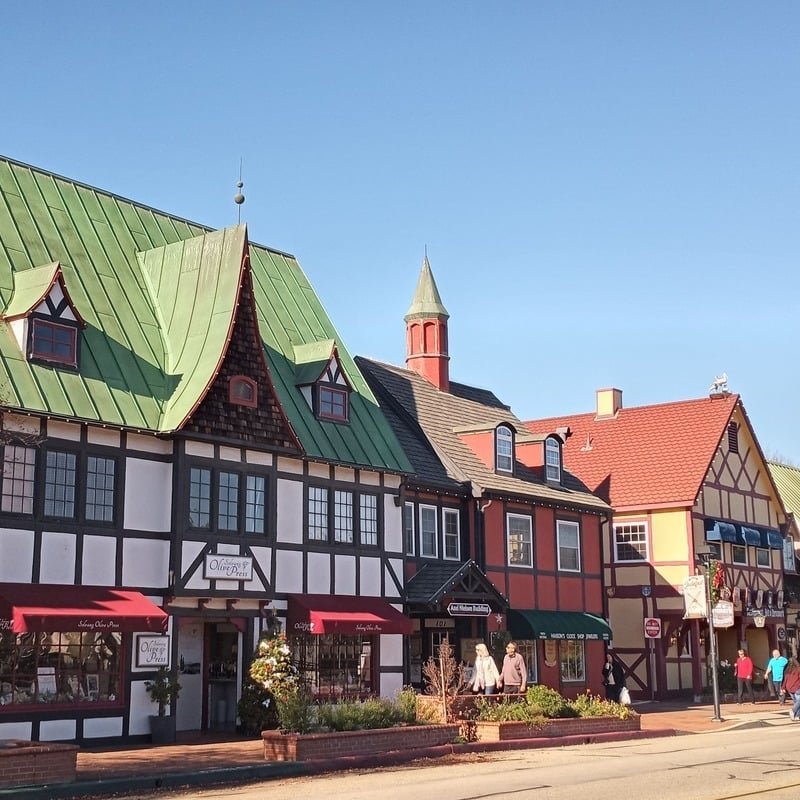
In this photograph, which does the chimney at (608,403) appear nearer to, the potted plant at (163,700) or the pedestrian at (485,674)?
the pedestrian at (485,674)

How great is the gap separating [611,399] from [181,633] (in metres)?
26.2

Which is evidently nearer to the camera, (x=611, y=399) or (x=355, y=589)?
(x=355, y=589)

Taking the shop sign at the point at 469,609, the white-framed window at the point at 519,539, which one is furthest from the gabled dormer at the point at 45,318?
the white-framed window at the point at 519,539

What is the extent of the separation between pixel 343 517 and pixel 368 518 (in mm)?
944

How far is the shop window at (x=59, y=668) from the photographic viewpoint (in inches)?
820

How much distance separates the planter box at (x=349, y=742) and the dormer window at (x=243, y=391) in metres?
7.92

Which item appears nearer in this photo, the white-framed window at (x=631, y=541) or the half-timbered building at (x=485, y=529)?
the half-timbered building at (x=485, y=529)

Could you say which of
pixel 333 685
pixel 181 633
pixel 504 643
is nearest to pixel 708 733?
pixel 504 643

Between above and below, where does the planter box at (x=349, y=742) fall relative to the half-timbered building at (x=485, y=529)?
below

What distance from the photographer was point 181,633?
2569cm

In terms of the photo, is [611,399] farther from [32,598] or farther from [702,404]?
[32,598]

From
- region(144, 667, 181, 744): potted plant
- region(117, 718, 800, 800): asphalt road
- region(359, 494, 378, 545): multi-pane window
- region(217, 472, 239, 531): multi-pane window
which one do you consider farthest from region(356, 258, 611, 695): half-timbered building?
region(117, 718, 800, 800): asphalt road

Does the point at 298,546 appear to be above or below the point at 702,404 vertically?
below

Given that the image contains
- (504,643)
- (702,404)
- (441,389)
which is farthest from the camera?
(702,404)
